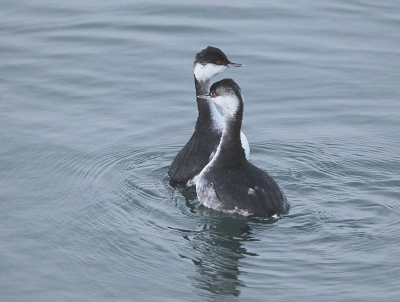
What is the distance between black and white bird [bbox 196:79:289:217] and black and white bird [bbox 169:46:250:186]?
0.41 meters

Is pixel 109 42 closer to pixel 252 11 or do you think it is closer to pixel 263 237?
pixel 252 11

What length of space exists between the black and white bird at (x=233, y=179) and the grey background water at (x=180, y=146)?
0.65ft

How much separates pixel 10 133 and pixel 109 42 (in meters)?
4.41

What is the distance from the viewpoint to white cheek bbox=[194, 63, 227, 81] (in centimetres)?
1251

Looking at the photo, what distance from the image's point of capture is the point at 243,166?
11.2 meters

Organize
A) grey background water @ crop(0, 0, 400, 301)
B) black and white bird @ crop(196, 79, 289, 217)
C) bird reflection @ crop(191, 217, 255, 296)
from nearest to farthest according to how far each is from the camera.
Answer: bird reflection @ crop(191, 217, 255, 296), grey background water @ crop(0, 0, 400, 301), black and white bird @ crop(196, 79, 289, 217)

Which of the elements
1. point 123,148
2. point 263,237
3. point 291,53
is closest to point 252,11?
point 291,53

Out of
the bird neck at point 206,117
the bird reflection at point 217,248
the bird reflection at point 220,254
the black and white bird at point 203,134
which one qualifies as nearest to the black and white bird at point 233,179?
the bird reflection at point 217,248

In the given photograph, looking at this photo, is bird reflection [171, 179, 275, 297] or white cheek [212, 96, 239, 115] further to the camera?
white cheek [212, 96, 239, 115]

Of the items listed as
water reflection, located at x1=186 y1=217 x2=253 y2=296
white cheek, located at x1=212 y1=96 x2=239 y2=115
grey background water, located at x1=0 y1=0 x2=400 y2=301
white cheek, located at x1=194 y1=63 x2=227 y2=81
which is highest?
white cheek, located at x1=194 y1=63 x2=227 y2=81

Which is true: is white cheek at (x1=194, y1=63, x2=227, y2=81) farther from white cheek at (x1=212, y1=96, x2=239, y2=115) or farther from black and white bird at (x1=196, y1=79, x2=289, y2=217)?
white cheek at (x1=212, y1=96, x2=239, y2=115)

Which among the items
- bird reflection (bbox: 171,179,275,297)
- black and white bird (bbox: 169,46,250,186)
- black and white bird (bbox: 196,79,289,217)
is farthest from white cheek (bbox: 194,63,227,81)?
bird reflection (bbox: 171,179,275,297)

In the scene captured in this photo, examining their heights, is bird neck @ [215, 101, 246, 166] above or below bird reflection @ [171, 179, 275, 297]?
above

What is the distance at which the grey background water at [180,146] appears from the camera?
9.52 m
